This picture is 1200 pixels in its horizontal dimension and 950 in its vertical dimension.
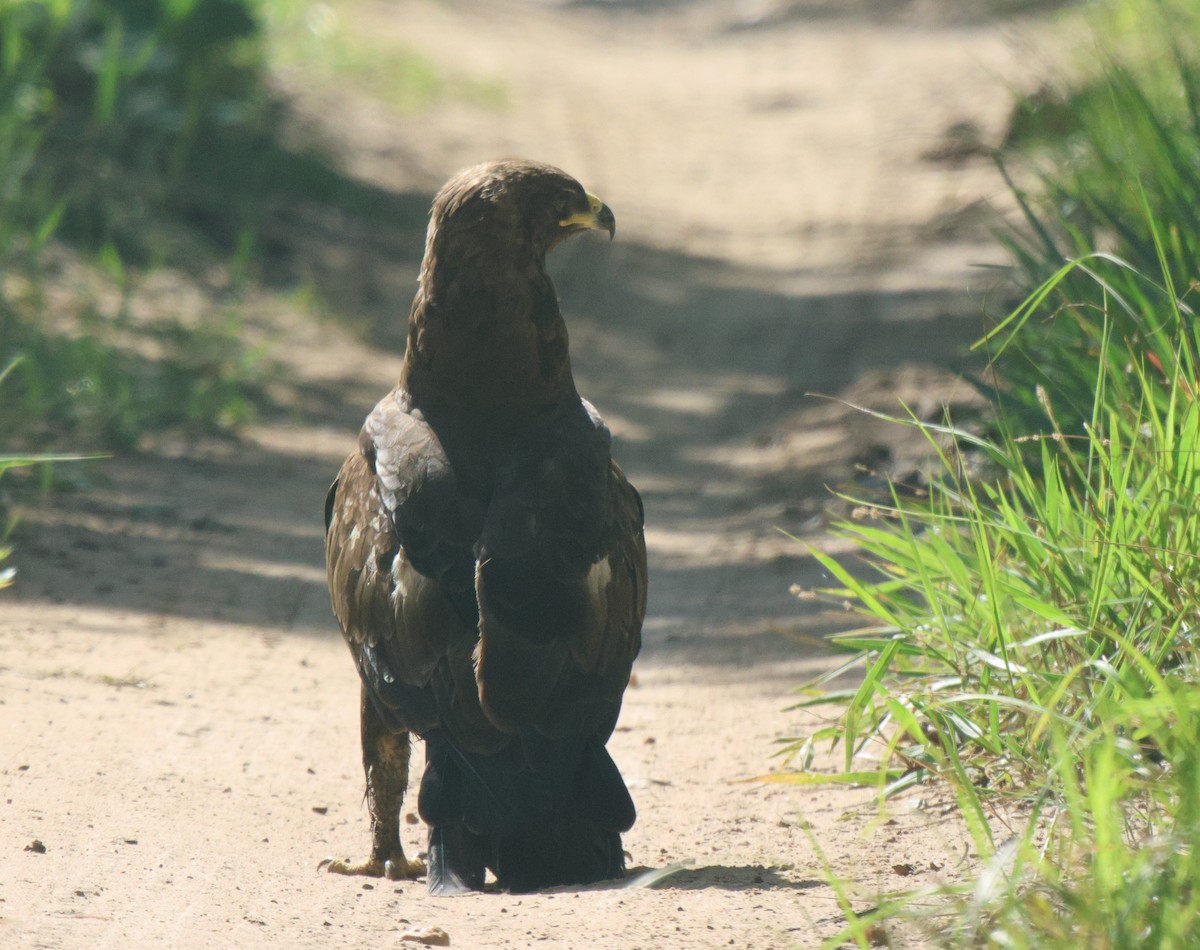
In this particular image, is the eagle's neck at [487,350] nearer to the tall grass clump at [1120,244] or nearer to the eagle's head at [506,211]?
the eagle's head at [506,211]

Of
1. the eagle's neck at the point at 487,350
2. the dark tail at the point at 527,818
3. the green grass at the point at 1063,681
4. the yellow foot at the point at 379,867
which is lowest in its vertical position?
the yellow foot at the point at 379,867

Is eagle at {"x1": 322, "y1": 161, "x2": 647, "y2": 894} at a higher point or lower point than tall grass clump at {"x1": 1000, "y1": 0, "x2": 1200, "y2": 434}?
lower

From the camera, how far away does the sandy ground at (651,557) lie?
341 cm

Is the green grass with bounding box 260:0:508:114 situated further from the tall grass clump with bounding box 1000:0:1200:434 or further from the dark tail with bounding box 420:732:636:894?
the dark tail with bounding box 420:732:636:894

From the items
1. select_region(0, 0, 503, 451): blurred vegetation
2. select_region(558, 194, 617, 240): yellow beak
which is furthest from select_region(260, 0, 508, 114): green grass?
select_region(558, 194, 617, 240): yellow beak

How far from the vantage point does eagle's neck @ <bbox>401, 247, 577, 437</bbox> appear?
4.10 m

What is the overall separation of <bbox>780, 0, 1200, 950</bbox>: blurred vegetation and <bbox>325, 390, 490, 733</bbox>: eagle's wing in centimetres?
85

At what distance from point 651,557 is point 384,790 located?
2.88 meters

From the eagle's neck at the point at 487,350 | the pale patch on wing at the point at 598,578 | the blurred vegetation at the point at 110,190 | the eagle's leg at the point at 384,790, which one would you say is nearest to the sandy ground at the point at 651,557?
the eagle's leg at the point at 384,790

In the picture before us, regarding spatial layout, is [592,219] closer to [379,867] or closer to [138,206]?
[379,867]

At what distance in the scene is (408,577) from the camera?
12.3ft

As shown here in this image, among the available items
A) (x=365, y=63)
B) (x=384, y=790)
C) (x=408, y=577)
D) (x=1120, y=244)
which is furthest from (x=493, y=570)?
(x=365, y=63)

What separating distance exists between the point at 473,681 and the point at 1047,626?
139 centimetres

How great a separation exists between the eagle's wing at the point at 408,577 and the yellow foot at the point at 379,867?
0.41 meters
